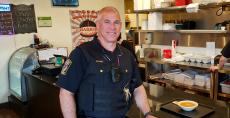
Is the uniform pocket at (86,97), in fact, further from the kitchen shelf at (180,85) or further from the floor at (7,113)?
the floor at (7,113)

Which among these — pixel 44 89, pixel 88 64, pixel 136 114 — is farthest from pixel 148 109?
pixel 44 89

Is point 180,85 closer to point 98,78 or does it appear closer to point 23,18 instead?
point 98,78

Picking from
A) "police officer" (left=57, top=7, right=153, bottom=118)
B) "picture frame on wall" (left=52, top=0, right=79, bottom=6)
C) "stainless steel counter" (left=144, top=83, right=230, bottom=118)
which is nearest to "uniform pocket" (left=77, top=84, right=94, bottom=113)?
"police officer" (left=57, top=7, right=153, bottom=118)

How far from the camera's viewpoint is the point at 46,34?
14.3ft

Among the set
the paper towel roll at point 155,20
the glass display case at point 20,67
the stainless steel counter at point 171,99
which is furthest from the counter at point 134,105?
the paper towel roll at point 155,20

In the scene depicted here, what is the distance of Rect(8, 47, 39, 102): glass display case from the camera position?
3541mm

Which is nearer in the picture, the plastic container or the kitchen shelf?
the plastic container

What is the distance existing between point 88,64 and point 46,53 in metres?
2.46

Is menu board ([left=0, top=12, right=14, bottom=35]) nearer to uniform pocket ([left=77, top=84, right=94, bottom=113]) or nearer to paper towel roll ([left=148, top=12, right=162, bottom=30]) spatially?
paper towel roll ([left=148, top=12, right=162, bottom=30])

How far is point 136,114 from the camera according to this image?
5.63ft

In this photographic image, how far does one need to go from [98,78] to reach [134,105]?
0.51 m

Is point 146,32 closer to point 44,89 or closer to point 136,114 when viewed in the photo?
Answer: point 44,89

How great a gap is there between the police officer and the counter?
0.21 m

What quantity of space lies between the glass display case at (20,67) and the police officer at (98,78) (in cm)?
212
